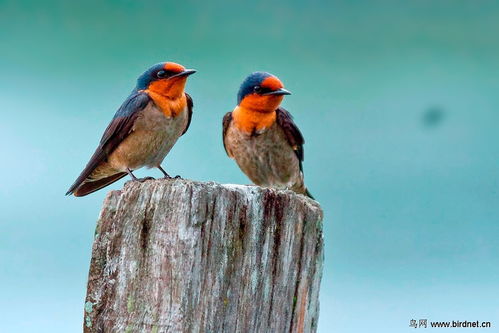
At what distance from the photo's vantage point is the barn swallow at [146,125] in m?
6.27

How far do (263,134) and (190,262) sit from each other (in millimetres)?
4719

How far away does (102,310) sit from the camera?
3.08 meters

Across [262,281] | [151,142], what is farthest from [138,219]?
[151,142]

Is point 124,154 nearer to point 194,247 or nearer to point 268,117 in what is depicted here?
point 268,117

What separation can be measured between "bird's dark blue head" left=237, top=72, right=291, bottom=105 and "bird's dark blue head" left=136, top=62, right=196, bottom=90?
1.07m

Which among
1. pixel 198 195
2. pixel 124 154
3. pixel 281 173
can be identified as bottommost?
pixel 198 195

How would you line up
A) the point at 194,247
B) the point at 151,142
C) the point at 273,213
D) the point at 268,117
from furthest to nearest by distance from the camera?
the point at 268,117 → the point at 151,142 → the point at 273,213 → the point at 194,247

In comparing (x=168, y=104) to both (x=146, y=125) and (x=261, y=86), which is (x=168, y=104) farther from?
(x=261, y=86)

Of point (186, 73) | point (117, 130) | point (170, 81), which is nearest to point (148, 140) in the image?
point (117, 130)

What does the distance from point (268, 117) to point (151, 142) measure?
1706 millimetres

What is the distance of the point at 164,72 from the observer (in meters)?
6.49

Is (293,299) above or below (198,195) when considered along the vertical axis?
below

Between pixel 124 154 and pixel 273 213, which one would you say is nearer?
pixel 273 213

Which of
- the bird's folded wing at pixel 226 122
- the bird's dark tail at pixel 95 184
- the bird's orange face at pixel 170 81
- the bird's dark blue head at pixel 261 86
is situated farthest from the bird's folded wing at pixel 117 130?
the bird's folded wing at pixel 226 122
